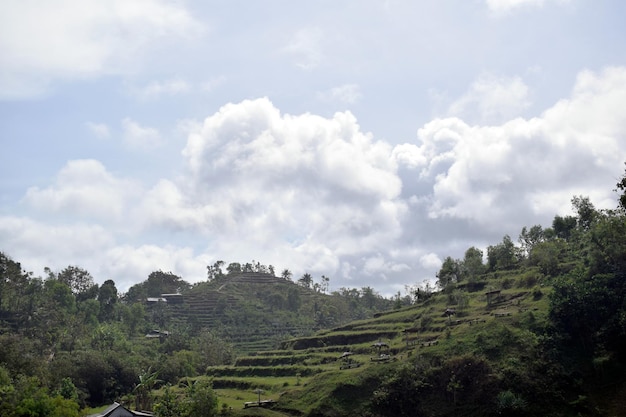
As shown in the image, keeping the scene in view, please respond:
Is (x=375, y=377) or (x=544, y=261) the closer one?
(x=375, y=377)

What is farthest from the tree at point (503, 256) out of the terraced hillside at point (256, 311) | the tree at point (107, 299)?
the tree at point (107, 299)

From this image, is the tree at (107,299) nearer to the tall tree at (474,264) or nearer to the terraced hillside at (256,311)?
the terraced hillside at (256,311)

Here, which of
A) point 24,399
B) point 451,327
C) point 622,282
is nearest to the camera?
point 24,399

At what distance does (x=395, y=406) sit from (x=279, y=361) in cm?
2899

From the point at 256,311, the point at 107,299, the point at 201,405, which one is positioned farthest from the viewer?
the point at 256,311

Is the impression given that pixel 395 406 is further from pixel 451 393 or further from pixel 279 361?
pixel 279 361

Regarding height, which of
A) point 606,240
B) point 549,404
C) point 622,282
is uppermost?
point 606,240

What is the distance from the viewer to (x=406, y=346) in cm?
7162

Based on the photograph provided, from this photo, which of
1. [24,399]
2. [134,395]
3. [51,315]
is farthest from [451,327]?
[51,315]

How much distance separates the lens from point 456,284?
306ft

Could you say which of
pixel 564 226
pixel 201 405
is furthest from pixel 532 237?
pixel 201 405

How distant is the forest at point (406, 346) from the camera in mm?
53750

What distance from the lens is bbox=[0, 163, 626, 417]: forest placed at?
Result: 53750mm

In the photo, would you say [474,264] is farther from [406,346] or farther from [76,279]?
[76,279]
